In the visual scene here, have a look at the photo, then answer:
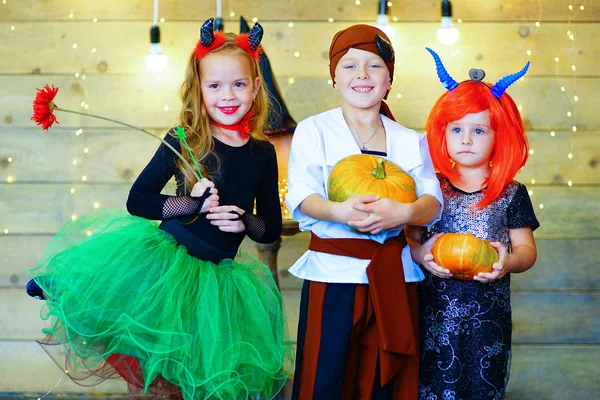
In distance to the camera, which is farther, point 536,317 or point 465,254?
point 536,317

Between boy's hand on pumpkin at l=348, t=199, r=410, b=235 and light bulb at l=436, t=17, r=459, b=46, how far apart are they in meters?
1.18

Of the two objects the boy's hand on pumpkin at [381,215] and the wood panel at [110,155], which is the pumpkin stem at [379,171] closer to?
the boy's hand on pumpkin at [381,215]

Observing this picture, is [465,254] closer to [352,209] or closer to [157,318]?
[352,209]

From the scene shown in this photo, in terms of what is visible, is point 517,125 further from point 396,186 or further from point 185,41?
point 185,41

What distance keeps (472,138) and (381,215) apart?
1.41ft

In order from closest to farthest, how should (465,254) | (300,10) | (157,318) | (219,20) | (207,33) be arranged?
(157,318) → (465,254) → (207,33) → (219,20) → (300,10)

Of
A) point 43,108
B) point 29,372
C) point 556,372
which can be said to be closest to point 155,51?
point 43,108

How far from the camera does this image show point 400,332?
1978mm

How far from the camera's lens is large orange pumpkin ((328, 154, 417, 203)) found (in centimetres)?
194

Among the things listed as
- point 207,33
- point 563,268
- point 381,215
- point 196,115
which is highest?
point 207,33

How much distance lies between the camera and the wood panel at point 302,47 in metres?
3.07

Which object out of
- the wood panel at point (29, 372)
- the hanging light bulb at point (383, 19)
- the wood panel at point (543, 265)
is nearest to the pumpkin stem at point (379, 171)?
the hanging light bulb at point (383, 19)

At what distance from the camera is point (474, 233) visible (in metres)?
2.15

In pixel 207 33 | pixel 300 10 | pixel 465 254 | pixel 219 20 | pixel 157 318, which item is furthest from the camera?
pixel 300 10
